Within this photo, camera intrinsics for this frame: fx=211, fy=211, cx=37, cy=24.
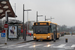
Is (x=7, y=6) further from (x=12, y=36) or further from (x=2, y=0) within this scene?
(x=12, y=36)

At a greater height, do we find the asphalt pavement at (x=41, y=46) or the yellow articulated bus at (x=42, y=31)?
the yellow articulated bus at (x=42, y=31)

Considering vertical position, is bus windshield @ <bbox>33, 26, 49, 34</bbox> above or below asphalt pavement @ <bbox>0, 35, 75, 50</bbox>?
above

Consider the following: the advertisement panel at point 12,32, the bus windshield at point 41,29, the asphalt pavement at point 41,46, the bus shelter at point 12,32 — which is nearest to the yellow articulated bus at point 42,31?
the bus windshield at point 41,29

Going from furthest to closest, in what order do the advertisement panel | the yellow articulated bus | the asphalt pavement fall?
the advertisement panel < the yellow articulated bus < the asphalt pavement

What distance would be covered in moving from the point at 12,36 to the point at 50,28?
613 centimetres

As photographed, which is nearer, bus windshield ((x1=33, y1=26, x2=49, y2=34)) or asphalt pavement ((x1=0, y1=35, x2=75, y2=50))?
asphalt pavement ((x1=0, y1=35, x2=75, y2=50))

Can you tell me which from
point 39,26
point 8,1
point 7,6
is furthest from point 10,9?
point 39,26

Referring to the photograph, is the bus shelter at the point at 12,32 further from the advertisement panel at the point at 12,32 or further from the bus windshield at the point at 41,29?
the bus windshield at the point at 41,29

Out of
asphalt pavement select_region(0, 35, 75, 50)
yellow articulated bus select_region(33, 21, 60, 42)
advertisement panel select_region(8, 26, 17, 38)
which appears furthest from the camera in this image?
advertisement panel select_region(8, 26, 17, 38)

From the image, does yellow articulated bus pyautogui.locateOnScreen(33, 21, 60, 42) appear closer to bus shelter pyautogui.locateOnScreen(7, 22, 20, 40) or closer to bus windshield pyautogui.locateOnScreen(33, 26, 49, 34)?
bus windshield pyautogui.locateOnScreen(33, 26, 49, 34)

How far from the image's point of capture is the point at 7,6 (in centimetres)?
2509

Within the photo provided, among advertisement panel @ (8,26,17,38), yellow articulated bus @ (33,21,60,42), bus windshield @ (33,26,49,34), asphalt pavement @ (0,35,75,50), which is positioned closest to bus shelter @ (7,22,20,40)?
advertisement panel @ (8,26,17,38)

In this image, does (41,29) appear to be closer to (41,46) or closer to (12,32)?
(12,32)

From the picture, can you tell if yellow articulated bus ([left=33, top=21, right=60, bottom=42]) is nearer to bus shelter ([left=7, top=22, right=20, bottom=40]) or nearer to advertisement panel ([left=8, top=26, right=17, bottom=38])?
bus shelter ([left=7, top=22, right=20, bottom=40])
